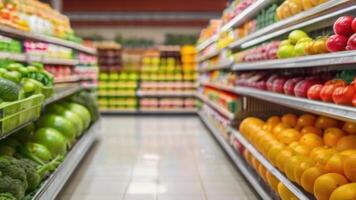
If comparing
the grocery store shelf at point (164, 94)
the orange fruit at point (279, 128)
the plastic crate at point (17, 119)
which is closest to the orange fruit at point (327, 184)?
the orange fruit at point (279, 128)

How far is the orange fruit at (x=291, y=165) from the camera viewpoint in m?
3.00

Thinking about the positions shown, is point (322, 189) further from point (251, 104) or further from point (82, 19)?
point (82, 19)

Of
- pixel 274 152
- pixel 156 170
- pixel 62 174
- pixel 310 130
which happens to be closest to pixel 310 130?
pixel 310 130

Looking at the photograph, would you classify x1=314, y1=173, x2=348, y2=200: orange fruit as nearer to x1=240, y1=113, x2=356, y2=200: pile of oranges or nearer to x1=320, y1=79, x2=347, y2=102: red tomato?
x1=240, y1=113, x2=356, y2=200: pile of oranges

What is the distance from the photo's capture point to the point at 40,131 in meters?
4.41

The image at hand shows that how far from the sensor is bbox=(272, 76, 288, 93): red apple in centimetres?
393

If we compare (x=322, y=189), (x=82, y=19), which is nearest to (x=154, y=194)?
(x=322, y=189)

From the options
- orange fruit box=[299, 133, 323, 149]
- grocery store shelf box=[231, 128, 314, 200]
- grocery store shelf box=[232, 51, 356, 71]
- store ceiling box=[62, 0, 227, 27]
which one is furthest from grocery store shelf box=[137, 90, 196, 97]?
orange fruit box=[299, 133, 323, 149]

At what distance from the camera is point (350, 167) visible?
2.41 meters

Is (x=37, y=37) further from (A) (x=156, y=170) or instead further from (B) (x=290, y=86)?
(B) (x=290, y=86)

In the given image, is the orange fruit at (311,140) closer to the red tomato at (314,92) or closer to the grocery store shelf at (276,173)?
the grocery store shelf at (276,173)

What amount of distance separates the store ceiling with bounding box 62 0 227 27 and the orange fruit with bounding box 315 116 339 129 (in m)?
9.28

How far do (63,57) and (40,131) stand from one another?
269cm

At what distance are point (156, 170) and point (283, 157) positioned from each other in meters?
2.46
